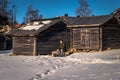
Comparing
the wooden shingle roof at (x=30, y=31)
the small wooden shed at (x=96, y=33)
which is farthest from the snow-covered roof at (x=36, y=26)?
the small wooden shed at (x=96, y=33)

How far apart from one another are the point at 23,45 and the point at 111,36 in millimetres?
9740

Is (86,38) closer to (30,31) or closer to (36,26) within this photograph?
(36,26)

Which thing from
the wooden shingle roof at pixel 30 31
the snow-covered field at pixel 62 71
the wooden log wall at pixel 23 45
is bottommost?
the snow-covered field at pixel 62 71

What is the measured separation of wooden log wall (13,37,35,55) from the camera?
33375 mm

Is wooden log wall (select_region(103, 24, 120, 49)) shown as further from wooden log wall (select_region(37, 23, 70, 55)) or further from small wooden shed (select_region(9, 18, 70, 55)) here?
wooden log wall (select_region(37, 23, 70, 55))

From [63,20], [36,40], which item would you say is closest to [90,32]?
[63,20]

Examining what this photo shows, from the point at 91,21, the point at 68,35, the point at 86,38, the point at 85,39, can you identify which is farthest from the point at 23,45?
the point at 91,21

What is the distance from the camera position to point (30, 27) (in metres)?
35.2

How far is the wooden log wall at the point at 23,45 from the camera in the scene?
3338 cm

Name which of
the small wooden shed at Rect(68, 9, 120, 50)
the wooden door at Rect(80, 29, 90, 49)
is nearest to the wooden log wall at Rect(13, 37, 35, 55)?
the small wooden shed at Rect(68, 9, 120, 50)

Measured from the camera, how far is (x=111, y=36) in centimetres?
3462

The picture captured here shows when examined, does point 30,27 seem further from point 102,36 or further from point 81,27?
point 102,36

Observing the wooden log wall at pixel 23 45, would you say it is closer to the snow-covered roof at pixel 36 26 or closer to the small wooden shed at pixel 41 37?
the small wooden shed at pixel 41 37

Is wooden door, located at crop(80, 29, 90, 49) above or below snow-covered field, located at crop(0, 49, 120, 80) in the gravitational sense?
above
